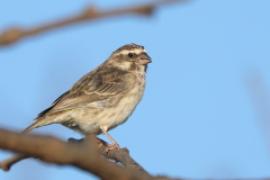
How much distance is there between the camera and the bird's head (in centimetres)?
1014

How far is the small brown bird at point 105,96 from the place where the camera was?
9102 millimetres

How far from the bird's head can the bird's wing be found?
0.15 m

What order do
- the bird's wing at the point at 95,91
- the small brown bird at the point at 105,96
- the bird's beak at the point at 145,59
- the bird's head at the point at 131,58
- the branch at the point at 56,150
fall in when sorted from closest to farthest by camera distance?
the branch at the point at 56,150 < the small brown bird at the point at 105,96 < the bird's wing at the point at 95,91 < the bird's beak at the point at 145,59 < the bird's head at the point at 131,58

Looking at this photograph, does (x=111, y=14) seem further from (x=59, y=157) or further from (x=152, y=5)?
(x=59, y=157)

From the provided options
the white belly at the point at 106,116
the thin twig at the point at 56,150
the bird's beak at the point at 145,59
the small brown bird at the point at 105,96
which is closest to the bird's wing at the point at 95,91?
the small brown bird at the point at 105,96

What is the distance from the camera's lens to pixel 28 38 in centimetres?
77

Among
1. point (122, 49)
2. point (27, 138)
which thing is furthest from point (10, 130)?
point (122, 49)

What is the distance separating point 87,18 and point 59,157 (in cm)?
18

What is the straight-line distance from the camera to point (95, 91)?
32.2 feet

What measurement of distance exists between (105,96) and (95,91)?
192 mm

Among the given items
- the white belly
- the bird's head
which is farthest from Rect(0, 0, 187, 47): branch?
the bird's head

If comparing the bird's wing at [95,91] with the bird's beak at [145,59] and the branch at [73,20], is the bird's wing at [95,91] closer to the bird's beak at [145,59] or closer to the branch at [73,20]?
the bird's beak at [145,59]

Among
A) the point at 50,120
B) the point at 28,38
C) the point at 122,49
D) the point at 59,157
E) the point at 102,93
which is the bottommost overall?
the point at 59,157

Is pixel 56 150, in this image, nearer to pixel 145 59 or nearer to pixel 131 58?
pixel 145 59
